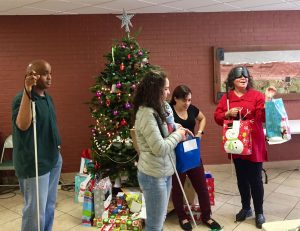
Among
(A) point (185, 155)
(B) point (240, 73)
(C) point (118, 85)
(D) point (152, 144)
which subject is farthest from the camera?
(C) point (118, 85)

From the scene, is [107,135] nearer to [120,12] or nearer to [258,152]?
[258,152]

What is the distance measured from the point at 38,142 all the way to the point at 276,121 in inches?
75.2

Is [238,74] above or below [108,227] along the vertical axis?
above

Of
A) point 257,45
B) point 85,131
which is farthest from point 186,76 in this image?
point 85,131

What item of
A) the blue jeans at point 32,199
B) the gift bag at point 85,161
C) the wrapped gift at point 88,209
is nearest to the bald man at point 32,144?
the blue jeans at point 32,199

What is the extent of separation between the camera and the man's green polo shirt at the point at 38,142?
1.90 meters

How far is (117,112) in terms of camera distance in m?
3.12

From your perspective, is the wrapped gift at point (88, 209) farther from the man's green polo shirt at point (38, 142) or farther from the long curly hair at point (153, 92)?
the long curly hair at point (153, 92)

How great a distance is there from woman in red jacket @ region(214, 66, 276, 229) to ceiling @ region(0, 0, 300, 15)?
146 cm

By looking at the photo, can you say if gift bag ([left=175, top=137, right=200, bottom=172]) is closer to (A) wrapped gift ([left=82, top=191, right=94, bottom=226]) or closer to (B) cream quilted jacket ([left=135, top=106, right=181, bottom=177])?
(B) cream quilted jacket ([left=135, top=106, right=181, bottom=177])

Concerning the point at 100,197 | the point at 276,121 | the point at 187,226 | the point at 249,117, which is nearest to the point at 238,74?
the point at 249,117

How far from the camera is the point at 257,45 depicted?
4395 mm

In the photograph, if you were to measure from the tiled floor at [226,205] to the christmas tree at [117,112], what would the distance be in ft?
1.96

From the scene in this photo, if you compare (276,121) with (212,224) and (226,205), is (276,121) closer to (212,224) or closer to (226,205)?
(212,224)
